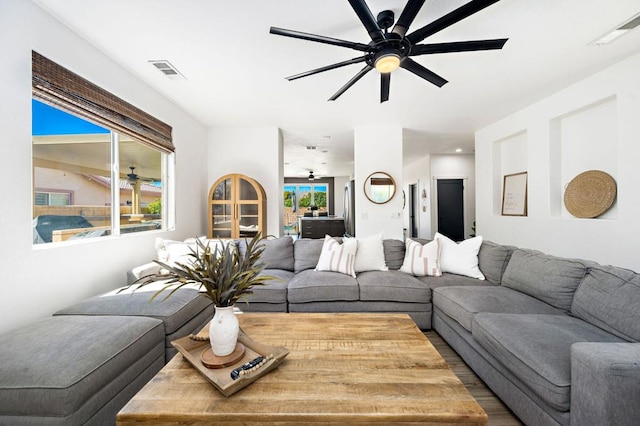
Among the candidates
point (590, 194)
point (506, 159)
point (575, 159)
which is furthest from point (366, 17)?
point (506, 159)

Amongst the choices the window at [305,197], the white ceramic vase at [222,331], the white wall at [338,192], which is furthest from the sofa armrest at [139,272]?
the white wall at [338,192]

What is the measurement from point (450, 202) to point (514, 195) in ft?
9.05

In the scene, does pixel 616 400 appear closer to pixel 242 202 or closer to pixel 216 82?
pixel 216 82

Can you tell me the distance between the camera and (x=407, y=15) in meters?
1.59

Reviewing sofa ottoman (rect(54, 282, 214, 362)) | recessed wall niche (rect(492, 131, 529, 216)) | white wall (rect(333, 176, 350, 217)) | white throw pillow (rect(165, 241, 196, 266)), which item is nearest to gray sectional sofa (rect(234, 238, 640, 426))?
sofa ottoman (rect(54, 282, 214, 362))

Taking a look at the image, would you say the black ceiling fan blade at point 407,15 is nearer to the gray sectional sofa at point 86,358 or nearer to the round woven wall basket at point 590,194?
the gray sectional sofa at point 86,358

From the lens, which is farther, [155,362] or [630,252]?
[630,252]

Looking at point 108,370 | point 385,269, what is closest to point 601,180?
point 385,269

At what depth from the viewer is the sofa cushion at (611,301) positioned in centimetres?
146

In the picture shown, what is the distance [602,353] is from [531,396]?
475 millimetres

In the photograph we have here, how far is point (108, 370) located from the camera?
131 centimetres

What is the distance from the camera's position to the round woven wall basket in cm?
291

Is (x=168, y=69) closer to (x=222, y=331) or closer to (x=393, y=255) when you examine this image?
(x=222, y=331)

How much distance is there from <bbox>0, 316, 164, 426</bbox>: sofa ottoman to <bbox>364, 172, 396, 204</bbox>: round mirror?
378 centimetres
